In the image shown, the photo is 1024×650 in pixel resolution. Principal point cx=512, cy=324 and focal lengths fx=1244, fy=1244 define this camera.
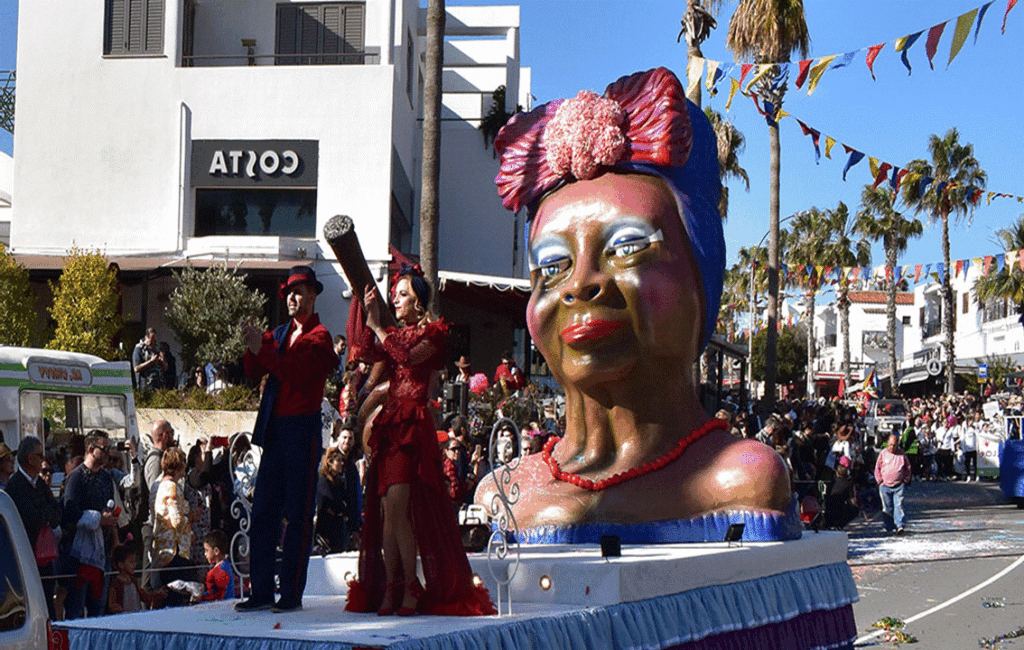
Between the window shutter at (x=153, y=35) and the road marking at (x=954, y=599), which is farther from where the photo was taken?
the window shutter at (x=153, y=35)

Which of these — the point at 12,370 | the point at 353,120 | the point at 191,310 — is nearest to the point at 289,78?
the point at 353,120

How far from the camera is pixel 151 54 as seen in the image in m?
25.1

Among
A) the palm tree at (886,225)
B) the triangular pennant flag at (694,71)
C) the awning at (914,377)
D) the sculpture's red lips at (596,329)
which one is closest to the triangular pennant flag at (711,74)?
the triangular pennant flag at (694,71)

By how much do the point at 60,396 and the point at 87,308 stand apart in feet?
25.4

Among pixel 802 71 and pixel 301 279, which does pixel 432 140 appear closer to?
pixel 802 71

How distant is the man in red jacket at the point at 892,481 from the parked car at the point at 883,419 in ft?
28.8

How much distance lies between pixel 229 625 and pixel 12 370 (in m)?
9.53

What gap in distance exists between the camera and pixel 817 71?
569 inches

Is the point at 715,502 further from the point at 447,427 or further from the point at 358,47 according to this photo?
the point at 358,47

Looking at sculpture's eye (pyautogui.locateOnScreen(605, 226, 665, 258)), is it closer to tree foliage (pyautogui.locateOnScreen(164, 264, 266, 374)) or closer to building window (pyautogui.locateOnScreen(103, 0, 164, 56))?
tree foliage (pyautogui.locateOnScreen(164, 264, 266, 374))

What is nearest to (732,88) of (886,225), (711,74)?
(711,74)

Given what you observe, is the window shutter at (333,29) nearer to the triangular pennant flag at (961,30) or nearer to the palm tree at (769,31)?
the palm tree at (769,31)

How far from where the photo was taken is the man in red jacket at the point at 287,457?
5.23 meters

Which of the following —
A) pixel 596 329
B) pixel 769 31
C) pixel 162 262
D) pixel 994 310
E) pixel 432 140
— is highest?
pixel 769 31
